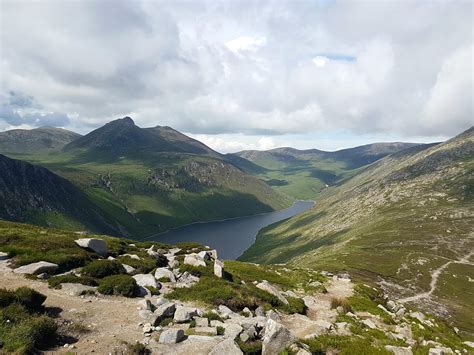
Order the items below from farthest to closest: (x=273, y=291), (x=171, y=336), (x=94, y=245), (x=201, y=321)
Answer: (x=94, y=245) → (x=273, y=291) → (x=201, y=321) → (x=171, y=336)

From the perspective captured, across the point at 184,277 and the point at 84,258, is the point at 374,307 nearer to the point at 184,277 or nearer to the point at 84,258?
the point at 184,277

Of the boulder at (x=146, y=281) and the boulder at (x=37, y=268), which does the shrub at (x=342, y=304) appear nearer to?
the boulder at (x=146, y=281)

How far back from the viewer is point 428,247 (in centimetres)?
19025

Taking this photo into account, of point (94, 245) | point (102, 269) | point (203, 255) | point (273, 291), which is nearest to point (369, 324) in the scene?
point (273, 291)

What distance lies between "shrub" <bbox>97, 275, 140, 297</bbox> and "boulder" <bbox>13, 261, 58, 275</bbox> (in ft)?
16.7

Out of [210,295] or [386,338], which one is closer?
[386,338]

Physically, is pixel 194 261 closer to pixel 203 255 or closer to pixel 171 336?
pixel 203 255

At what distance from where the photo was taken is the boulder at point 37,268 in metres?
30.6

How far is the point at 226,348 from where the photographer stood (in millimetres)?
19547

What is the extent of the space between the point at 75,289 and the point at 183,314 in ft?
33.3

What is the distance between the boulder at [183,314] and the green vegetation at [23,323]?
7798 mm

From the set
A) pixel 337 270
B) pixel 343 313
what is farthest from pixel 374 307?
pixel 337 270

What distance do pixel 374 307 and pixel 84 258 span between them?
114 ft

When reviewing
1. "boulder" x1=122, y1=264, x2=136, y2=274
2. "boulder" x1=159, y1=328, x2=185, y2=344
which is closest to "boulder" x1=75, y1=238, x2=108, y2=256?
"boulder" x1=122, y1=264, x2=136, y2=274
